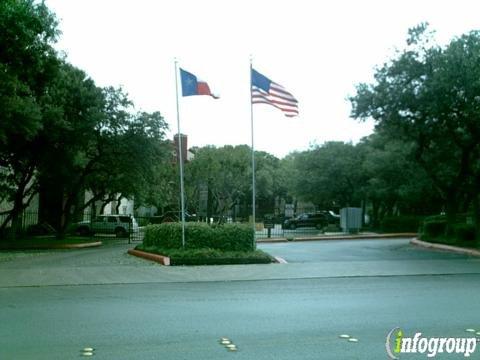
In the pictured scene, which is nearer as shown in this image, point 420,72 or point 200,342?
point 200,342

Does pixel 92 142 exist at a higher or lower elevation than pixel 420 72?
lower

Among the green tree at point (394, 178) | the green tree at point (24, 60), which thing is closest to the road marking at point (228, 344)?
the green tree at point (24, 60)

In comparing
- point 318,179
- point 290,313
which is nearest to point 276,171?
point 318,179

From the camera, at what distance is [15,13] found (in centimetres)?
1586

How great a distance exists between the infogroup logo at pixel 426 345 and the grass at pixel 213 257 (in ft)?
34.6

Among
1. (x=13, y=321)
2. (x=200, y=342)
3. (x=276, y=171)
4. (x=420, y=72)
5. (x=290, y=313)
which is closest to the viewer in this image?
(x=200, y=342)

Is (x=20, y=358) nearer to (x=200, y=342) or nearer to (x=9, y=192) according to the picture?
(x=200, y=342)

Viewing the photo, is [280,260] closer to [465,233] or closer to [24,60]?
[24,60]

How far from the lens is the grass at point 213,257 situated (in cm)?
1773

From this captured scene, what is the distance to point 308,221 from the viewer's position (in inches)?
1871

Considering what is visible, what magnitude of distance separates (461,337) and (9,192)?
1153 inches

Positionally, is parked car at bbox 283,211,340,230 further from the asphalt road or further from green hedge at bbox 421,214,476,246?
the asphalt road

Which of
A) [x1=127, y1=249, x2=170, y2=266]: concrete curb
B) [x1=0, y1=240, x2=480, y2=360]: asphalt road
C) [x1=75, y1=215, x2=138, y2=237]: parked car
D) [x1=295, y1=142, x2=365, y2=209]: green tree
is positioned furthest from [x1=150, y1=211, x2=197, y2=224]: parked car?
[x1=0, y1=240, x2=480, y2=360]: asphalt road

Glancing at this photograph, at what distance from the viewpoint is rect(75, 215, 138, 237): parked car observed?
137ft
